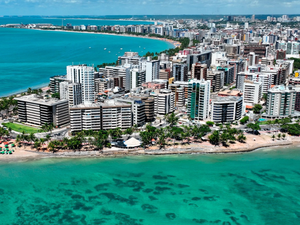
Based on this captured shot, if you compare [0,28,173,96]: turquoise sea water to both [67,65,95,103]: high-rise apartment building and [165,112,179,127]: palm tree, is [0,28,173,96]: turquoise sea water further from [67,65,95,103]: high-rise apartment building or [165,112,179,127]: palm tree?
[165,112,179,127]: palm tree

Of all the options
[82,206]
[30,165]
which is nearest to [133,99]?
[30,165]

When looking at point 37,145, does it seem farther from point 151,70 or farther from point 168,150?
point 151,70

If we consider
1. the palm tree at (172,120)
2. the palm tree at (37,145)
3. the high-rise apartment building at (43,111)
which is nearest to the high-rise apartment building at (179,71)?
the palm tree at (172,120)

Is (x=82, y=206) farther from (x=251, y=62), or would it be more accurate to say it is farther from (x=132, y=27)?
(x=132, y=27)

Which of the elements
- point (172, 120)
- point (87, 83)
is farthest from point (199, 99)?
point (87, 83)

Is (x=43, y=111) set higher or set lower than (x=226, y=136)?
higher

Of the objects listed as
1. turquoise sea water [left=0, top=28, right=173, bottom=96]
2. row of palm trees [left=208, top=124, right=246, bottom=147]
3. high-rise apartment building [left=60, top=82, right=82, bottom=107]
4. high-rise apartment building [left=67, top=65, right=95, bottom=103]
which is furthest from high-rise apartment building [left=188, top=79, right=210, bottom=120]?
turquoise sea water [left=0, top=28, right=173, bottom=96]

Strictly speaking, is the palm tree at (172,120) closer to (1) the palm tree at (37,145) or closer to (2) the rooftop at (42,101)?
(2) the rooftop at (42,101)
